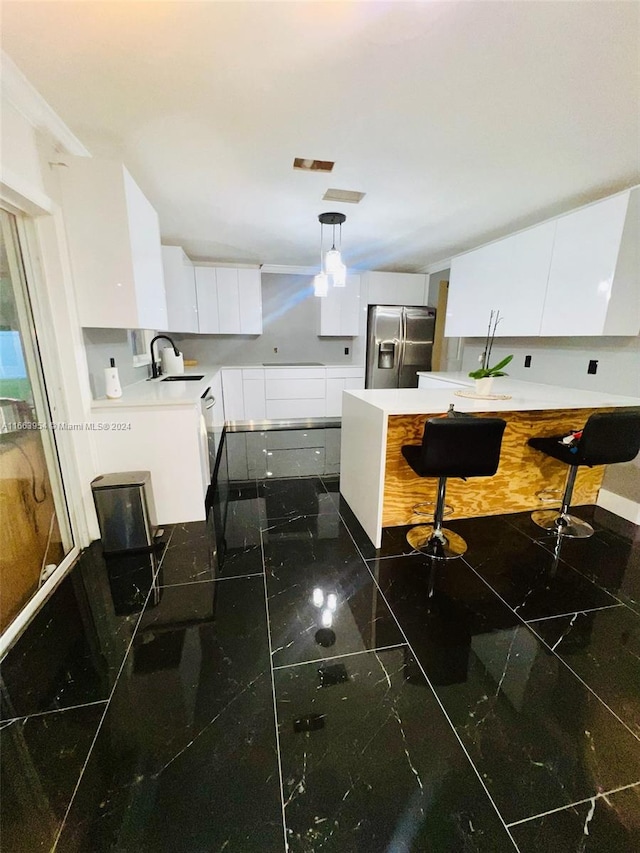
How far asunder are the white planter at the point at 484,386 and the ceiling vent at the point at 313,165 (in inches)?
68.5

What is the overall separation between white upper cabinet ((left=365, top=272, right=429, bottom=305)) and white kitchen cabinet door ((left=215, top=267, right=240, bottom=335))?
6.09 feet

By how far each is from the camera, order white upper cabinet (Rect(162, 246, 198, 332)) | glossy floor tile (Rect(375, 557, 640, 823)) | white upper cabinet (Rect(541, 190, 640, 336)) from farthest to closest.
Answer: white upper cabinet (Rect(162, 246, 198, 332)), white upper cabinet (Rect(541, 190, 640, 336)), glossy floor tile (Rect(375, 557, 640, 823))

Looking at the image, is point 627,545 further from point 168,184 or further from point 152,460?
point 168,184

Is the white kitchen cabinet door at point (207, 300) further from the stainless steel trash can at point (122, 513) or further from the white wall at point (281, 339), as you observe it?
the stainless steel trash can at point (122, 513)

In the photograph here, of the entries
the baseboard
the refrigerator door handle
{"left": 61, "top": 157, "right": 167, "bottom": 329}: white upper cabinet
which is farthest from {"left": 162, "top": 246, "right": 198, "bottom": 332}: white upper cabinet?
the baseboard

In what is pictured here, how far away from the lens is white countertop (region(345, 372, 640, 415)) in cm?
220

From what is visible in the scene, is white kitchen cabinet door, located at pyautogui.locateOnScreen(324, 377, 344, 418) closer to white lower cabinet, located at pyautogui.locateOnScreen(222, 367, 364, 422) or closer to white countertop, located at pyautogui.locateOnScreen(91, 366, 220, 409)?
white lower cabinet, located at pyautogui.locateOnScreen(222, 367, 364, 422)

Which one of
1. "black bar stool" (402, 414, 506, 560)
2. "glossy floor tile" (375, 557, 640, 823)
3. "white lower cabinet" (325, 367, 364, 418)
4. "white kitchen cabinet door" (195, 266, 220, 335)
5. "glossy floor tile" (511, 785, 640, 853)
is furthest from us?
"white lower cabinet" (325, 367, 364, 418)

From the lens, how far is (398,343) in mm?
5090

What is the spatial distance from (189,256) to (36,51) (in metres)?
3.37

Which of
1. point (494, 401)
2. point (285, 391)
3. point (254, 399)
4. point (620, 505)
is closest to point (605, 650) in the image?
point (494, 401)

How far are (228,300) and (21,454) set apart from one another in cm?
353

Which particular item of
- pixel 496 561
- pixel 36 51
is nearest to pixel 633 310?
pixel 496 561

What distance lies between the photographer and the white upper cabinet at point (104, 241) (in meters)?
1.94
